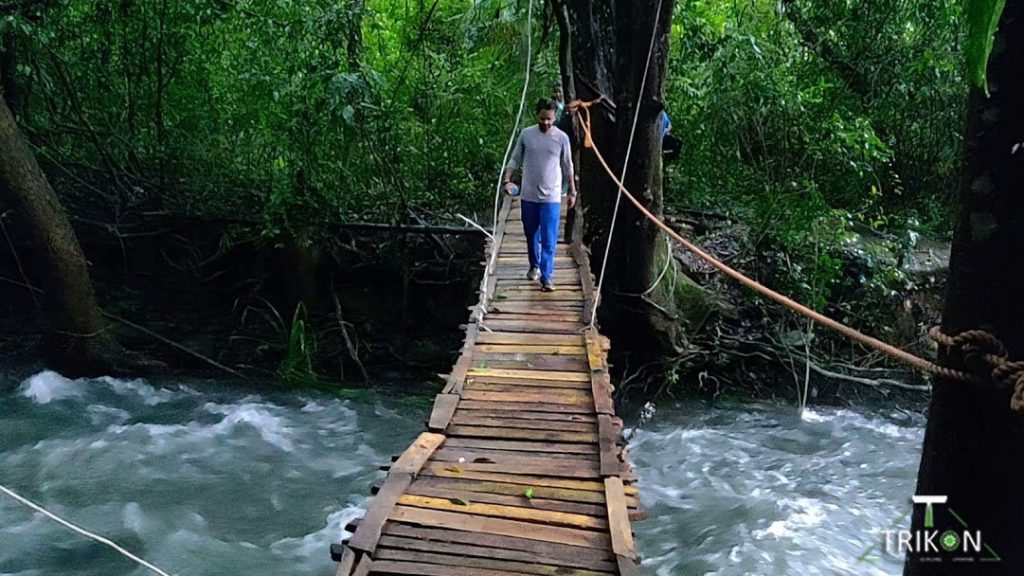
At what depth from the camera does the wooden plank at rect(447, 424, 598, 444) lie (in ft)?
10.8

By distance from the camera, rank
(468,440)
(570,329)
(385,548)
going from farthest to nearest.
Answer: (570,329) → (468,440) → (385,548)

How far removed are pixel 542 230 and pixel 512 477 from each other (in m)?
2.34

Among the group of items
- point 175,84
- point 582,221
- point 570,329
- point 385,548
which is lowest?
point 385,548

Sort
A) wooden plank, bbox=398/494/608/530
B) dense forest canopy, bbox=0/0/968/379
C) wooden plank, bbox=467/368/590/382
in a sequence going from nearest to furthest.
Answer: wooden plank, bbox=398/494/608/530 < wooden plank, bbox=467/368/590/382 < dense forest canopy, bbox=0/0/968/379

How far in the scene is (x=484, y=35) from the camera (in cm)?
756

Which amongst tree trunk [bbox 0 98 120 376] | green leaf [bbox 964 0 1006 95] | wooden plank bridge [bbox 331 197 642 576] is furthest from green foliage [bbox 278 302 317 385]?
green leaf [bbox 964 0 1006 95]

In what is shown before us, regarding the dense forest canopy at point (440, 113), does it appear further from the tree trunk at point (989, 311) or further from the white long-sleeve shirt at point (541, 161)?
the tree trunk at point (989, 311)

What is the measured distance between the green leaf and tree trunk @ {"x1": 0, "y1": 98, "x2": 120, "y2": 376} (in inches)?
283

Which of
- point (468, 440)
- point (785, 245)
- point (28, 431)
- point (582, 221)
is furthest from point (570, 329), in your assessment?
point (28, 431)

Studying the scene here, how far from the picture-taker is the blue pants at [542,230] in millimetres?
4977

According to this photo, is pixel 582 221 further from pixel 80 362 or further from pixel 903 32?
pixel 80 362

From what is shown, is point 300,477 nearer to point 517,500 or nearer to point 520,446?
point 520,446

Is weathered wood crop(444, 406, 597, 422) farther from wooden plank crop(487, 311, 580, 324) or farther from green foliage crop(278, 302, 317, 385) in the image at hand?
green foliage crop(278, 302, 317, 385)

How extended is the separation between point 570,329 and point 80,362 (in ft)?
15.6
